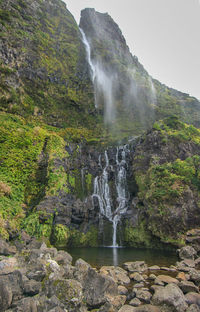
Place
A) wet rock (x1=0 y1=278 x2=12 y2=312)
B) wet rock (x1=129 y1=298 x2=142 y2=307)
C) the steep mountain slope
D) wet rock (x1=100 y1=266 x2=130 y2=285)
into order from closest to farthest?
1. wet rock (x1=0 y1=278 x2=12 y2=312)
2. wet rock (x1=129 y1=298 x2=142 y2=307)
3. wet rock (x1=100 y1=266 x2=130 y2=285)
4. the steep mountain slope

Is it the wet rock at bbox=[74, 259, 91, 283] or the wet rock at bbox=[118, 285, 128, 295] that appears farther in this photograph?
the wet rock at bbox=[118, 285, 128, 295]

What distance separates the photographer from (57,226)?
19.0 m

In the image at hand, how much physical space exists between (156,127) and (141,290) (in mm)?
22977

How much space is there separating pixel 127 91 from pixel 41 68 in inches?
827

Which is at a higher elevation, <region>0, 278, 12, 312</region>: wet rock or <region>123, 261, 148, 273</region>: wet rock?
<region>0, 278, 12, 312</region>: wet rock

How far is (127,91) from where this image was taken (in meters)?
47.5

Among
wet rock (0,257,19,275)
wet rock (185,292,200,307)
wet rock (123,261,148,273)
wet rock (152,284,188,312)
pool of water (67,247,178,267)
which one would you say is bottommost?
pool of water (67,247,178,267)

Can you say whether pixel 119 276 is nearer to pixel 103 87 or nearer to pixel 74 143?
pixel 74 143

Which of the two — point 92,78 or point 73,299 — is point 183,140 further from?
point 92,78

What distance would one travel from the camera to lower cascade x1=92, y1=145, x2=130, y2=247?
23547 millimetres

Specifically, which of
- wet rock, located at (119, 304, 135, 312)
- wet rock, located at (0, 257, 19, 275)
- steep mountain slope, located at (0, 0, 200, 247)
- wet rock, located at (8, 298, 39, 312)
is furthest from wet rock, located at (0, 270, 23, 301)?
steep mountain slope, located at (0, 0, 200, 247)

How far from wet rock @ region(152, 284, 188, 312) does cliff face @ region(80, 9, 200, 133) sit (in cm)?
3347

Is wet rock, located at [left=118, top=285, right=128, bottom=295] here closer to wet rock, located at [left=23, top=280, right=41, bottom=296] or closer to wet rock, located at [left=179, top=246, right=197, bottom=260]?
wet rock, located at [left=23, top=280, right=41, bottom=296]

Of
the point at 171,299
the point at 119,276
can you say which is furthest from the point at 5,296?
the point at 119,276
